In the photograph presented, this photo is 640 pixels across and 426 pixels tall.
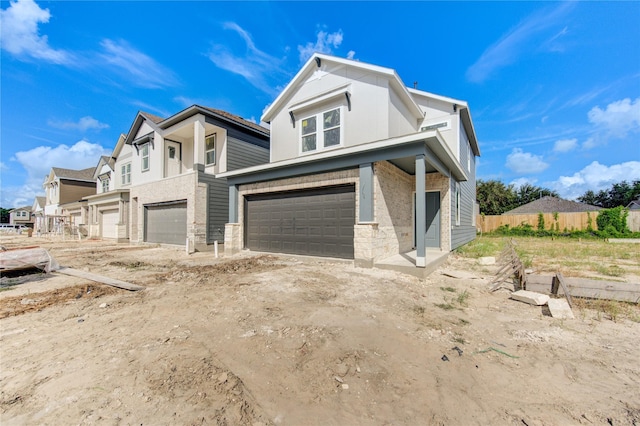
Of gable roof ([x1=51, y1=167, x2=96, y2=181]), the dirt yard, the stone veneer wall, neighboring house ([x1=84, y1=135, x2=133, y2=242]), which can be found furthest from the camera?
gable roof ([x1=51, y1=167, x2=96, y2=181])

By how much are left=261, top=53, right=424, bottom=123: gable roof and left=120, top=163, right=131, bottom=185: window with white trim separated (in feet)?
45.5

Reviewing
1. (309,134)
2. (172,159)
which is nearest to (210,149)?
(172,159)

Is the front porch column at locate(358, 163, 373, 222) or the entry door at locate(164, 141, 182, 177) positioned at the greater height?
the entry door at locate(164, 141, 182, 177)

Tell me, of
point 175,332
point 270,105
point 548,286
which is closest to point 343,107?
point 270,105

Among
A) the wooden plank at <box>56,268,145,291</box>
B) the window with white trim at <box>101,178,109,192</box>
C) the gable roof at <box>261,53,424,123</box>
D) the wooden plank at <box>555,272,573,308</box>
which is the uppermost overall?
the gable roof at <box>261,53,424,123</box>

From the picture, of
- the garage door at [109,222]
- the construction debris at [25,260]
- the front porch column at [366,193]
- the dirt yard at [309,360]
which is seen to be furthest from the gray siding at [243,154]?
the garage door at [109,222]

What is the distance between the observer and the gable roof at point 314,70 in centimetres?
867

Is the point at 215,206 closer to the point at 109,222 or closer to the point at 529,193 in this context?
the point at 109,222

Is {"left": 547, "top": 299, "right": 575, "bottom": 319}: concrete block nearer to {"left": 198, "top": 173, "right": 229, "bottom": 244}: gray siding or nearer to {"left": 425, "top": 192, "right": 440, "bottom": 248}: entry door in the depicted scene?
{"left": 425, "top": 192, "right": 440, "bottom": 248}: entry door

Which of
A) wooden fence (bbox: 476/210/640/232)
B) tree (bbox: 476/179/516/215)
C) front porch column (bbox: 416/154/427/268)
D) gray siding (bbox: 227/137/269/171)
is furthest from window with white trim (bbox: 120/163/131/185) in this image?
tree (bbox: 476/179/516/215)

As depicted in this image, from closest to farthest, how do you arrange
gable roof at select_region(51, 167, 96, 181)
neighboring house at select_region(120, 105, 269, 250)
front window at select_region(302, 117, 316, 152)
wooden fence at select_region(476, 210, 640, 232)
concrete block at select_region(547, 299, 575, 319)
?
1. concrete block at select_region(547, 299, 575, 319)
2. front window at select_region(302, 117, 316, 152)
3. neighboring house at select_region(120, 105, 269, 250)
4. wooden fence at select_region(476, 210, 640, 232)
5. gable roof at select_region(51, 167, 96, 181)

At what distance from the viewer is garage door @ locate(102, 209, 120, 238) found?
19.0 m

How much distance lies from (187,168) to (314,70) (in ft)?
31.7

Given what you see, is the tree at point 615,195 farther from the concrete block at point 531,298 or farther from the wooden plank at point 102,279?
the wooden plank at point 102,279
